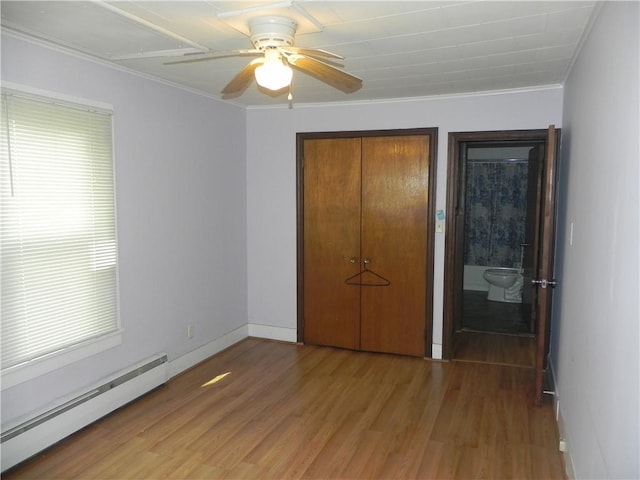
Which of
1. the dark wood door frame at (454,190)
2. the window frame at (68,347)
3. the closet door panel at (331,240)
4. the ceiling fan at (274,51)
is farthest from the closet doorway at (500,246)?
the window frame at (68,347)

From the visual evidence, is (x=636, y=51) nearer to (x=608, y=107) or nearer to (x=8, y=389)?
(x=608, y=107)

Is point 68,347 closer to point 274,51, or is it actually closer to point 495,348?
point 274,51

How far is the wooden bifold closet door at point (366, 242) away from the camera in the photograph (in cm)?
424

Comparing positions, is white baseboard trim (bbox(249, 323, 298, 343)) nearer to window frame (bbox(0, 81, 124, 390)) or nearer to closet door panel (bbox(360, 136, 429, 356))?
closet door panel (bbox(360, 136, 429, 356))

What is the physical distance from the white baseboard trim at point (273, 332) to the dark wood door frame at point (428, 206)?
7 centimetres

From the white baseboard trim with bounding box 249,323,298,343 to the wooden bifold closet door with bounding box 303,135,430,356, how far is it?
0.14 meters

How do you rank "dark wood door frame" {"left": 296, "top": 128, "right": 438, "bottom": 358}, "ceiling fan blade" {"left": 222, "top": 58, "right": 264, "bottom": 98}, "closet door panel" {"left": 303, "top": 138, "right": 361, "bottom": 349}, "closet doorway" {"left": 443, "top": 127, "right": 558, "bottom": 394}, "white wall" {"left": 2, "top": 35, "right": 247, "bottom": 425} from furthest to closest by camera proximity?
"closet door panel" {"left": 303, "top": 138, "right": 361, "bottom": 349}
"dark wood door frame" {"left": 296, "top": 128, "right": 438, "bottom": 358}
"closet doorway" {"left": 443, "top": 127, "right": 558, "bottom": 394}
"white wall" {"left": 2, "top": 35, "right": 247, "bottom": 425}
"ceiling fan blade" {"left": 222, "top": 58, "right": 264, "bottom": 98}

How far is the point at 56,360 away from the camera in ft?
9.23

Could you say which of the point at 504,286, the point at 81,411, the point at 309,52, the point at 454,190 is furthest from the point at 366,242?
the point at 504,286

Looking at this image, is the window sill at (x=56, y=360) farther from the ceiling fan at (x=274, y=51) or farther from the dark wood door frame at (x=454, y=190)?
the dark wood door frame at (x=454, y=190)

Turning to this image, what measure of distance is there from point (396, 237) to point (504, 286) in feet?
9.79

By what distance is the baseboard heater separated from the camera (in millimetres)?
2543

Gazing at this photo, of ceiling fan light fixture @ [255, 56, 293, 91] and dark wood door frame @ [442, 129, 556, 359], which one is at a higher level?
ceiling fan light fixture @ [255, 56, 293, 91]

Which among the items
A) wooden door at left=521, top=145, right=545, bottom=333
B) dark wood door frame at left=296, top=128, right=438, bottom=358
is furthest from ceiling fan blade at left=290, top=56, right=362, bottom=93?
wooden door at left=521, top=145, right=545, bottom=333
